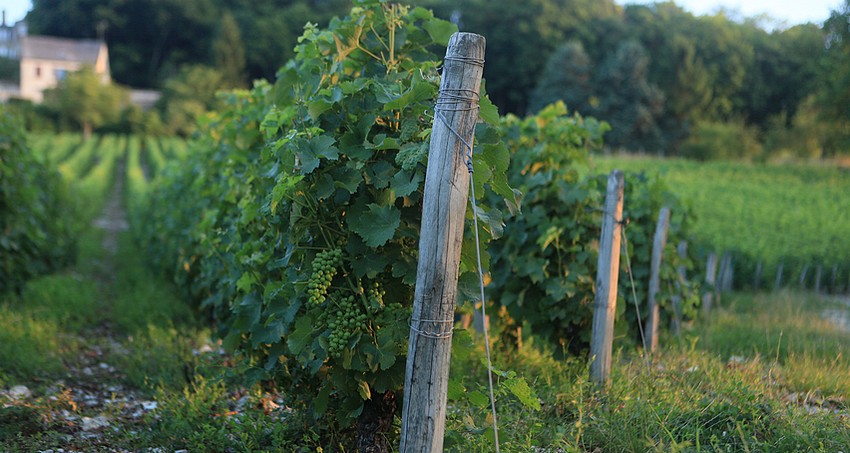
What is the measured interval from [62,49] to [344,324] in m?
99.3

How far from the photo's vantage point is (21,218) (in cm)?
870

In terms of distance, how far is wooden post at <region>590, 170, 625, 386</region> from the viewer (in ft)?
17.0

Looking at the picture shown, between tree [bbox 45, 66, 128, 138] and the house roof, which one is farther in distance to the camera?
the house roof

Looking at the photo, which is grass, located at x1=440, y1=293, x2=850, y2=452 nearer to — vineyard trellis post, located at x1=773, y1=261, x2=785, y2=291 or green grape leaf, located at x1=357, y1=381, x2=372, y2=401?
green grape leaf, located at x1=357, y1=381, x2=372, y2=401

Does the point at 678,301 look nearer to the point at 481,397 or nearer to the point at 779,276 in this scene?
the point at 481,397

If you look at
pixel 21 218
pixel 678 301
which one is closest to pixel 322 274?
pixel 678 301

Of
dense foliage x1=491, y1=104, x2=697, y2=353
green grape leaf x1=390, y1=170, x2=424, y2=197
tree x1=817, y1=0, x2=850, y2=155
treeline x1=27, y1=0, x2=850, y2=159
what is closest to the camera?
green grape leaf x1=390, y1=170, x2=424, y2=197

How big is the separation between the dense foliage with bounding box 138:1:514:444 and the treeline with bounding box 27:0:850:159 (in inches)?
1860

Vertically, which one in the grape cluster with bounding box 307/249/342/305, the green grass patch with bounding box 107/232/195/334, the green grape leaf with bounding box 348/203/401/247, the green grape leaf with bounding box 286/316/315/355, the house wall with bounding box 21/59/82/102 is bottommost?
the green grass patch with bounding box 107/232/195/334

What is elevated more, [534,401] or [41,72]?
[41,72]

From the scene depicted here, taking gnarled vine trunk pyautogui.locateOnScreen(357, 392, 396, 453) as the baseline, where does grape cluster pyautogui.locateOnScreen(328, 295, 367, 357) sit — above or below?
above

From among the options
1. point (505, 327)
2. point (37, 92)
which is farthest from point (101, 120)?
point (505, 327)

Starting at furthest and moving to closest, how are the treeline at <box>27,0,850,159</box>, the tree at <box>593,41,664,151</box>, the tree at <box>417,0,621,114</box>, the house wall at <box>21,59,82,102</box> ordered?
the house wall at <box>21,59,82,102</box> < the tree at <box>417,0,621,114</box> < the tree at <box>593,41,664,151</box> < the treeline at <box>27,0,850,159</box>

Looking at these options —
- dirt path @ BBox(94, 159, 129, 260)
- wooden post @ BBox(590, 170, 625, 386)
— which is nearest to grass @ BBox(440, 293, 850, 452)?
wooden post @ BBox(590, 170, 625, 386)
